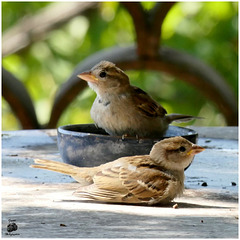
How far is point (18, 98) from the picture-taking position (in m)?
6.15

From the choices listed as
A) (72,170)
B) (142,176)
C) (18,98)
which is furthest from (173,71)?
(142,176)

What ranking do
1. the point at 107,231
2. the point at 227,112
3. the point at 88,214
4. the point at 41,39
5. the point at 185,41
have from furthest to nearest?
the point at 185,41 → the point at 41,39 → the point at 227,112 → the point at 88,214 → the point at 107,231

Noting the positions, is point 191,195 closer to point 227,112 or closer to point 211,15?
point 227,112

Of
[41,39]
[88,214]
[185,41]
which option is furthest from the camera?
[185,41]

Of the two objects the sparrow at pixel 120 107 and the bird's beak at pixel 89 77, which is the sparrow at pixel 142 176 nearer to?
the sparrow at pixel 120 107

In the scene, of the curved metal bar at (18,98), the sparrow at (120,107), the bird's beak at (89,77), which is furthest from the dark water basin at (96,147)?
the curved metal bar at (18,98)

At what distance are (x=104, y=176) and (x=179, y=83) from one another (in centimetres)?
587

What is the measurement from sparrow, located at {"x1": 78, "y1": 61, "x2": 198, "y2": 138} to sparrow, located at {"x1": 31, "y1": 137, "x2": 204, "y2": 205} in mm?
351

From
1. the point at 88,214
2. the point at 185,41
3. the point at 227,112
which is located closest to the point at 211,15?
the point at 185,41

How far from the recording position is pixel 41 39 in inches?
297

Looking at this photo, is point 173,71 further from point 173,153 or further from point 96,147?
point 173,153

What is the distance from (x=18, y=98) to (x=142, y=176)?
12.3 feet

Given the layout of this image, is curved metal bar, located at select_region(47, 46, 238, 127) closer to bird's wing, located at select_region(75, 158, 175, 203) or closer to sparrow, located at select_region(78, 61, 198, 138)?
sparrow, located at select_region(78, 61, 198, 138)

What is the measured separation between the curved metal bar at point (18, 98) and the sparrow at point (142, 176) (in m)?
3.46
